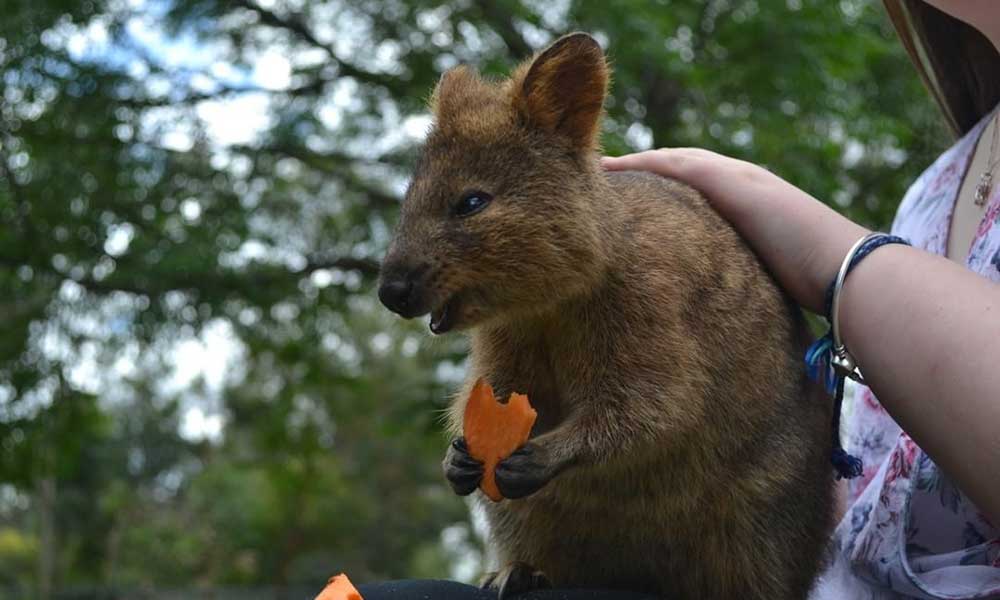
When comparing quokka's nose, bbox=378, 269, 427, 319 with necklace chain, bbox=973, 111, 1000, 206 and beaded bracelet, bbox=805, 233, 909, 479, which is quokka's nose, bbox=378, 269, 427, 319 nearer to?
beaded bracelet, bbox=805, 233, 909, 479

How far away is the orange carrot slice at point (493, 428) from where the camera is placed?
2314 millimetres

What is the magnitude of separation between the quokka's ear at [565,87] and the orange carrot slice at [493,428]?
66cm

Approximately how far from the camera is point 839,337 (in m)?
2.26

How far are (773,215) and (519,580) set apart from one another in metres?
1.01

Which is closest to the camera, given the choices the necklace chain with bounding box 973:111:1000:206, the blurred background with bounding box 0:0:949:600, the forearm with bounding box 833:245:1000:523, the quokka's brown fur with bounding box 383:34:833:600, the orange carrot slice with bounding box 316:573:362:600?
the forearm with bounding box 833:245:1000:523

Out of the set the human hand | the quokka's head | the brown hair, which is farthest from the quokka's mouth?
the brown hair

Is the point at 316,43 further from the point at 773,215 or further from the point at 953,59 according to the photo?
the point at 773,215

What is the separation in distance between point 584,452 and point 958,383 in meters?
0.75

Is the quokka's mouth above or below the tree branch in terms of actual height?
above

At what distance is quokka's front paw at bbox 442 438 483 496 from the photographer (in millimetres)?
2334

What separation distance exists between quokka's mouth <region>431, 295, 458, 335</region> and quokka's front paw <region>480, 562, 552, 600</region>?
24.0 inches

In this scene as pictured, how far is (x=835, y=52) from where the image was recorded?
24.1 ft

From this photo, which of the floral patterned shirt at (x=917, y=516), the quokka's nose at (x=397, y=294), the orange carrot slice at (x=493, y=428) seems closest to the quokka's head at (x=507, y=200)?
the quokka's nose at (x=397, y=294)

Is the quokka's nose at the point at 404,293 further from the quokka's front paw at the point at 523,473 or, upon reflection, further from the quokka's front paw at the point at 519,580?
the quokka's front paw at the point at 519,580
